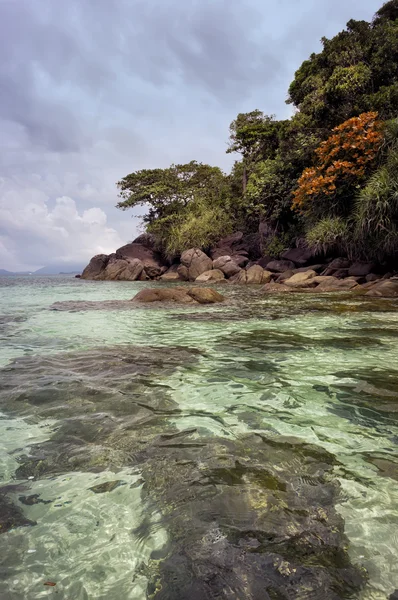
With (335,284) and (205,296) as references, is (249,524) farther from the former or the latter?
(335,284)

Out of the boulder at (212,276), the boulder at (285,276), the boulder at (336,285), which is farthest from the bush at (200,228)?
the boulder at (336,285)

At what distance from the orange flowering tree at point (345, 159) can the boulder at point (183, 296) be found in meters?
6.92

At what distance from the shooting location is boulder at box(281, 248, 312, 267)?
65.2 ft

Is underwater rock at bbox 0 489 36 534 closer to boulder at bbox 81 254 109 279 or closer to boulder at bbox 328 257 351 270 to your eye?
boulder at bbox 328 257 351 270

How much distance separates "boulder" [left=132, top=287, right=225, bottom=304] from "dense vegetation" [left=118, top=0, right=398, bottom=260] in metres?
6.46

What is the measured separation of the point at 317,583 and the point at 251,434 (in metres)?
1.14

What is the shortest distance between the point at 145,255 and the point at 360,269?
2125cm

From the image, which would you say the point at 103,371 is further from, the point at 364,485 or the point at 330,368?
the point at 364,485

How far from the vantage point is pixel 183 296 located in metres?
11.7

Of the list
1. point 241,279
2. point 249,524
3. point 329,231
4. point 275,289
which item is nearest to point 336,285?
point 329,231

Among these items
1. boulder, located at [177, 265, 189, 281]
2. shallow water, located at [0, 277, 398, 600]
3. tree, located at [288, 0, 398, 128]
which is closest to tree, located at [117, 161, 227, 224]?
boulder, located at [177, 265, 189, 281]

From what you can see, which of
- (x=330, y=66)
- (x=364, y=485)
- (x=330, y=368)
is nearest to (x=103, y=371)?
(x=330, y=368)

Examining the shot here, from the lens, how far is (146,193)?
31.0 meters

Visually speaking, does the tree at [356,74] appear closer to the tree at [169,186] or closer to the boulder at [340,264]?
the boulder at [340,264]
